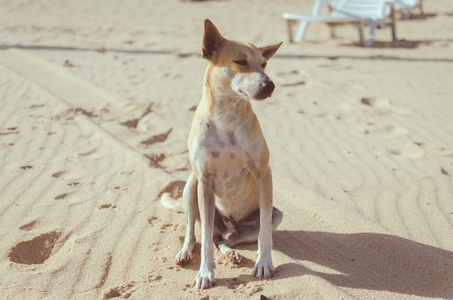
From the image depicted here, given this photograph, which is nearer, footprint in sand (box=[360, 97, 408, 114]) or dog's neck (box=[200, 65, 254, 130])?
dog's neck (box=[200, 65, 254, 130])

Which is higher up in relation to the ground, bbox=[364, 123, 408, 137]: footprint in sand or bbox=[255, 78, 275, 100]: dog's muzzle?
bbox=[255, 78, 275, 100]: dog's muzzle

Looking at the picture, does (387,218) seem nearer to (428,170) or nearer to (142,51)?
(428,170)

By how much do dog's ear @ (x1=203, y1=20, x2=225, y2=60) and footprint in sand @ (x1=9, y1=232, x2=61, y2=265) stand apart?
1.87 meters

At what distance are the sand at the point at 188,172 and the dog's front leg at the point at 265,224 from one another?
0.34ft

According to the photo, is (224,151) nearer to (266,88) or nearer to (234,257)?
(266,88)

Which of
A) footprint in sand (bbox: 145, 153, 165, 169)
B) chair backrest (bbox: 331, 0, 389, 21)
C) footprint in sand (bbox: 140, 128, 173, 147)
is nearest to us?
footprint in sand (bbox: 145, 153, 165, 169)

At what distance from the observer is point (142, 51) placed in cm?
979

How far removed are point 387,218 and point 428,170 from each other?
3.48 ft

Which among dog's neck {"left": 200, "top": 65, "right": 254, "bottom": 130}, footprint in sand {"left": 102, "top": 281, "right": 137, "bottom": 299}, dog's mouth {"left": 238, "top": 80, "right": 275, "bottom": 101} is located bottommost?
footprint in sand {"left": 102, "top": 281, "right": 137, "bottom": 299}

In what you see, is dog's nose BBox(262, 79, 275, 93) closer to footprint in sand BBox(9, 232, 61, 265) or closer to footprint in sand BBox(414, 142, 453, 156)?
footprint in sand BBox(9, 232, 61, 265)

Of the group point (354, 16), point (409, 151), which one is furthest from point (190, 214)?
point (354, 16)

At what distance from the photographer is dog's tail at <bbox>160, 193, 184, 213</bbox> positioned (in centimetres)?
373

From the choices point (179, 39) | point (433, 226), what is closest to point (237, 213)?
point (433, 226)

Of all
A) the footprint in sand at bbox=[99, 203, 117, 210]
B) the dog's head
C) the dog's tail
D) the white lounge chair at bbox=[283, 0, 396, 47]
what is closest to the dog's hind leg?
the dog's tail
